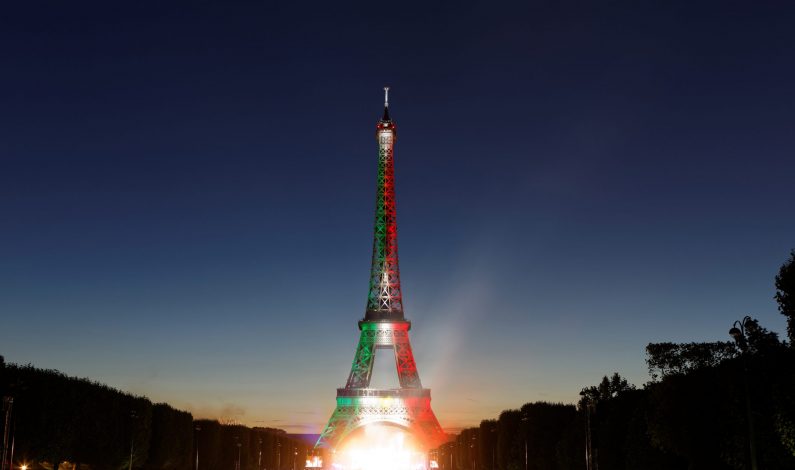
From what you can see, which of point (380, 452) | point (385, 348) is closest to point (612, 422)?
point (385, 348)

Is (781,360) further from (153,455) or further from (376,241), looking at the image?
(376,241)

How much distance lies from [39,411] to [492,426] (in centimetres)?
9566

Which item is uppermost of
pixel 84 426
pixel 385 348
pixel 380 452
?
pixel 385 348

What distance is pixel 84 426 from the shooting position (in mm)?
76062

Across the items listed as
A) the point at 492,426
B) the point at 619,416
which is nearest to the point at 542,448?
the point at 619,416

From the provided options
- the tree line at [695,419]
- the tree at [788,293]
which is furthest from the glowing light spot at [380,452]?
the tree at [788,293]

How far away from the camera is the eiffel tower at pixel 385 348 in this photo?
151750 millimetres

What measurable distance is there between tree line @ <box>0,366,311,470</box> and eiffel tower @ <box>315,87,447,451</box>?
3767 cm

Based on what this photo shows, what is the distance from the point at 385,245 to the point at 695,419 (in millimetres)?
98633

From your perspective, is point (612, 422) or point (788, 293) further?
point (612, 422)

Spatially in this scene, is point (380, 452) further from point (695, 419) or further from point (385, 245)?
point (695, 419)

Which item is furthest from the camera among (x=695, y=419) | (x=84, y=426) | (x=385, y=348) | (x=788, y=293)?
(x=385, y=348)

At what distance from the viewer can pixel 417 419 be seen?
153 metres

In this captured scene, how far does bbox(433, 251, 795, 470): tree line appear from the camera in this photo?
4741 cm
